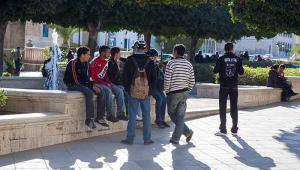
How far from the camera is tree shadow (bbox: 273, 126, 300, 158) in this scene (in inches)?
366

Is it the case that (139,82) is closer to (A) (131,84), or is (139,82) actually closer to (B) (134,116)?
(A) (131,84)

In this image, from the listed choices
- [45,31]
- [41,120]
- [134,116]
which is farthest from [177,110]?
[45,31]

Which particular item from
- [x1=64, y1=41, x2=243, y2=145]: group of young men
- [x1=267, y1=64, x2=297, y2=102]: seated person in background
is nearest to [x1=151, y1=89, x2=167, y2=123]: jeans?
[x1=64, y1=41, x2=243, y2=145]: group of young men

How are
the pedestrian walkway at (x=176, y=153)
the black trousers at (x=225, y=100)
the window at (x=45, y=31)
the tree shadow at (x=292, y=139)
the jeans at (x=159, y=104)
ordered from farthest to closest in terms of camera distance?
1. the window at (x=45, y=31)
2. the jeans at (x=159, y=104)
3. the black trousers at (x=225, y=100)
4. the tree shadow at (x=292, y=139)
5. the pedestrian walkway at (x=176, y=153)

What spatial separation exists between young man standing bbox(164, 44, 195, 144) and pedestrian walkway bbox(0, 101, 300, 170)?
0.41 metres

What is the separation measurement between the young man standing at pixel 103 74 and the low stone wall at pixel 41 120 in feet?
1.49

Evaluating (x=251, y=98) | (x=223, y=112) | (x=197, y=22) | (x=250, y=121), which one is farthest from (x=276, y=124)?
(x=197, y=22)

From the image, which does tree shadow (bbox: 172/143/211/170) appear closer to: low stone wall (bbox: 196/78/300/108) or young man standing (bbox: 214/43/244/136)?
young man standing (bbox: 214/43/244/136)

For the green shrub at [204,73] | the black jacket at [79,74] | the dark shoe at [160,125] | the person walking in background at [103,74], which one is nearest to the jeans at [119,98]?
the person walking in background at [103,74]

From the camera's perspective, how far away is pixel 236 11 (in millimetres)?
13039

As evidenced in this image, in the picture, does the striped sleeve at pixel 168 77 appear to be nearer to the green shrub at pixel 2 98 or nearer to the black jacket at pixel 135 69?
the black jacket at pixel 135 69

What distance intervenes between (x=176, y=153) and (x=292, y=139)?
9.99 ft

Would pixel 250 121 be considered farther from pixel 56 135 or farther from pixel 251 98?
pixel 56 135

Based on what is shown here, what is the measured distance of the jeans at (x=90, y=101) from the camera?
29.5 ft
